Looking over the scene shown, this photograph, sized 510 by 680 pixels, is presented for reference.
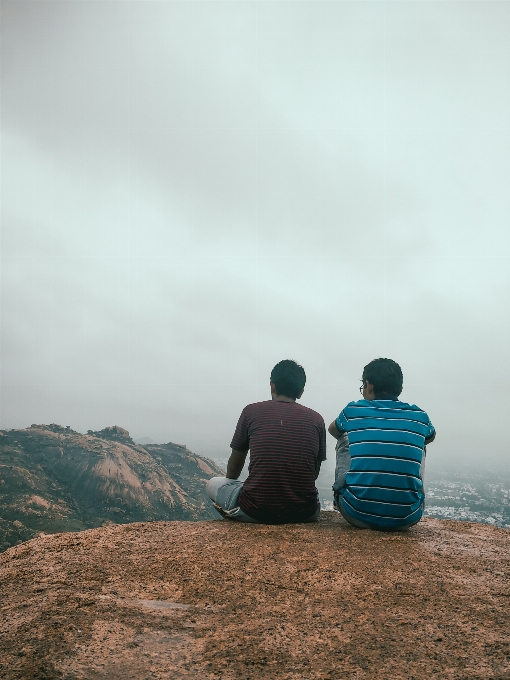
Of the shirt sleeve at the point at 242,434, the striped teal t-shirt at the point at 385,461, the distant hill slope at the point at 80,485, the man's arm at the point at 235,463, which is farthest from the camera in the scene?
the distant hill slope at the point at 80,485

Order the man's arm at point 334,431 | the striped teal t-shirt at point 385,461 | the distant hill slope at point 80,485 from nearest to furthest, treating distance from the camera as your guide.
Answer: the striped teal t-shirt at point 385,461 → the man's arm at point 334,431 → the distant hill slope at point 80,485

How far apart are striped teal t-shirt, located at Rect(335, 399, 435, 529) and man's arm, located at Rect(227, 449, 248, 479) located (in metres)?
1.28

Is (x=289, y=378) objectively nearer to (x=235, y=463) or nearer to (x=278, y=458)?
(x=278, y=458)

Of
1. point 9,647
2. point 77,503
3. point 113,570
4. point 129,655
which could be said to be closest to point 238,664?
point 129,655

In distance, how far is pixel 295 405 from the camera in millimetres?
4789

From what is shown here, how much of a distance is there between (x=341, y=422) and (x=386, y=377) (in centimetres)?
77

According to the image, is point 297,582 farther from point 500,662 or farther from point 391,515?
point 391,515

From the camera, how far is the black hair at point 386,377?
4.60 metres

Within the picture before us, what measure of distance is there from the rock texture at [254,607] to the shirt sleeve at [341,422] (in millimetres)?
1130

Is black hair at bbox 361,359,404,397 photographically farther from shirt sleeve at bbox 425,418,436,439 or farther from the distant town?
the distant town

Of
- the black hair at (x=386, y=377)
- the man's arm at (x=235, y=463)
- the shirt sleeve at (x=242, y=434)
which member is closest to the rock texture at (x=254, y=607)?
the man's arm at (x=235, y=463)

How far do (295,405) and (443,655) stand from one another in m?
2.93

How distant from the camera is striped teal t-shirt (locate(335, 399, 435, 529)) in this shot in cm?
409

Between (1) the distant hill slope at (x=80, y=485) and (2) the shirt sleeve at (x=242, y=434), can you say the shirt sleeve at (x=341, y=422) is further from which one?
(1) the distant hill slope at (x=80, y=485)
